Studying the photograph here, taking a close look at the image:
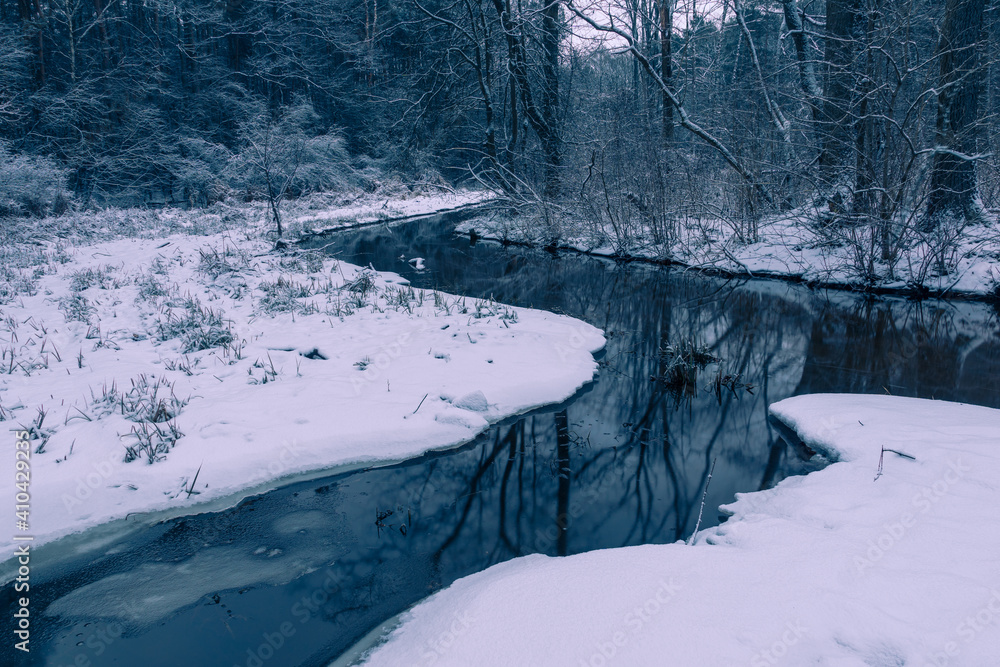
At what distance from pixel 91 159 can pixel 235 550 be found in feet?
79.0

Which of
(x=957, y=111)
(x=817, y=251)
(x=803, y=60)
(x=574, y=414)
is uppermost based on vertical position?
(x=803, y=60)

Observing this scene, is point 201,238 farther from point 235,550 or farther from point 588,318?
point 235,550

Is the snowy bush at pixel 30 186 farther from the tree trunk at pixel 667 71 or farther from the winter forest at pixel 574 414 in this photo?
the tree trunk at pixel 667 71

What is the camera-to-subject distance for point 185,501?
399 cm

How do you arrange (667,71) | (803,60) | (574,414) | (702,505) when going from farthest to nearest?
(667,71), (803,60), (574,414), (702,505)

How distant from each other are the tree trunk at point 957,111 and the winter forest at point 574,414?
0.06 metres

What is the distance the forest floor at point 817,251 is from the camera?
934cm

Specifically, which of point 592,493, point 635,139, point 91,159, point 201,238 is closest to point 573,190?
point 635,139

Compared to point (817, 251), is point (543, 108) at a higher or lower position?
higher

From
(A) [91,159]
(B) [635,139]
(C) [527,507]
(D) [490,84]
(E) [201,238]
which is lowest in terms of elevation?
(C) [527,507]

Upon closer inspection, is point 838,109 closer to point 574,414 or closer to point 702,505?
point 574,414

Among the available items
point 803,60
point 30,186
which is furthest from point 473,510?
point 30,186

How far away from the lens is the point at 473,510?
402 centimetres

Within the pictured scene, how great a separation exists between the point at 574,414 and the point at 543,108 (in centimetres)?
1420
